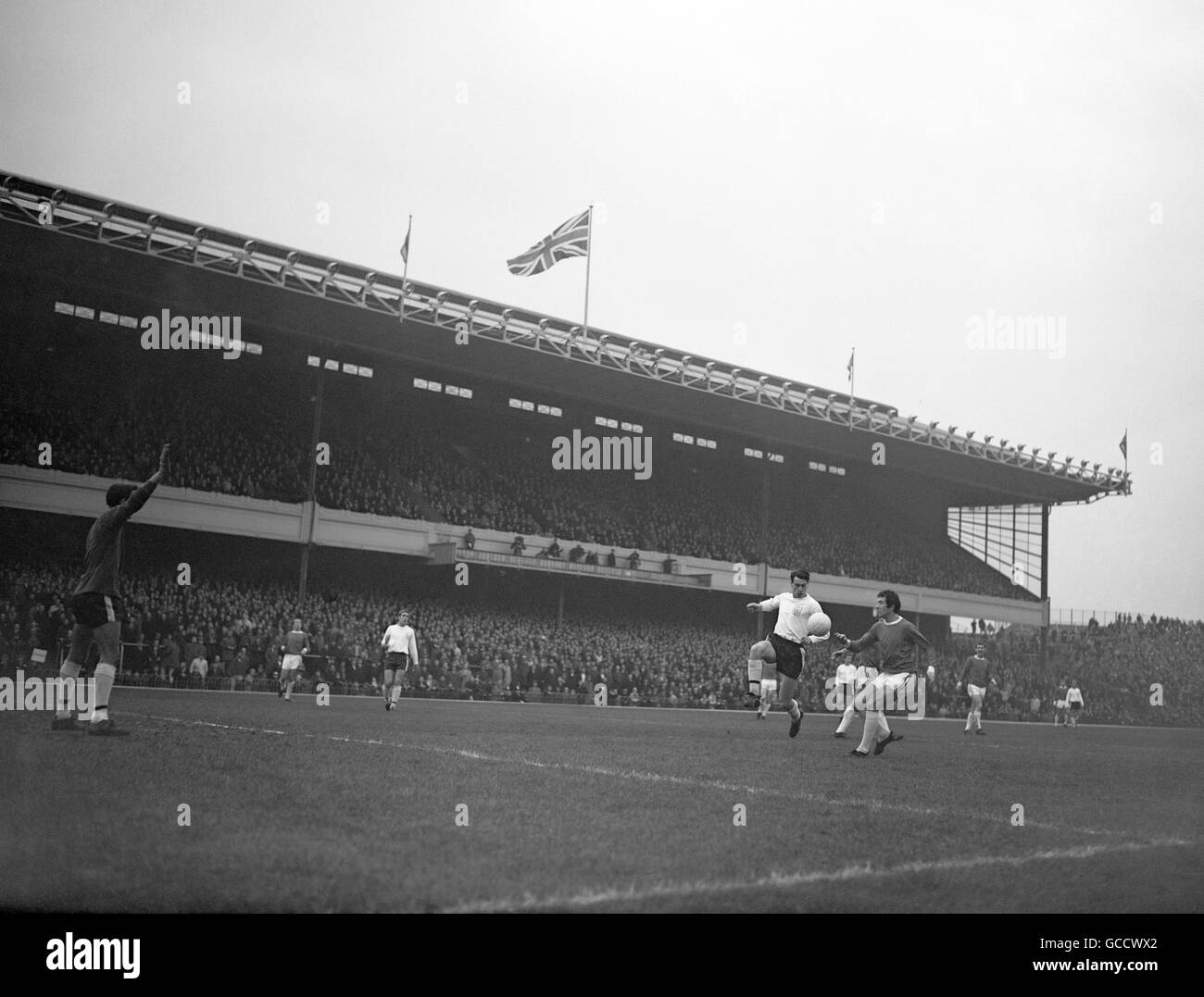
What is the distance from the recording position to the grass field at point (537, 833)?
5258 millimetres

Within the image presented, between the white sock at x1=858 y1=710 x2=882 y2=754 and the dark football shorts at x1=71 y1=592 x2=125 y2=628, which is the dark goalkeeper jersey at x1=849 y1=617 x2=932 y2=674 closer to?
the white sock at x1=858 y1=710 x2=882 y2=754

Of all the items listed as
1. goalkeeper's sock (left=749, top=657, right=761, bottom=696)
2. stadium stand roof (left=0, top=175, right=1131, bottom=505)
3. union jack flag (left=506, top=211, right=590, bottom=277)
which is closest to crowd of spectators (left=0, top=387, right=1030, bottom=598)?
stadium stand roof (left=0, top=175, right=1131, bottom=505)

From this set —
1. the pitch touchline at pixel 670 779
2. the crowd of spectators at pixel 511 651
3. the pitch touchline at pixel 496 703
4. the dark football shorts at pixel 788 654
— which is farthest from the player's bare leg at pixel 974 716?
the pitch touchline at pixel 670 779

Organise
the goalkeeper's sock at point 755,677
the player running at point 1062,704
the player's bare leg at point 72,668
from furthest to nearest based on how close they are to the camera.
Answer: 1. the player running at point 1062,704
2. the goalkeeper's sock at point 755,677
3. the player's bare leg at point 72,668

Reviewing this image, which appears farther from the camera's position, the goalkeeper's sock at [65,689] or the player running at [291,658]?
the player running at [291,658]

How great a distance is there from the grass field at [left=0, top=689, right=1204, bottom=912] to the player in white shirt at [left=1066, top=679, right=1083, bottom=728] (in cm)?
2645

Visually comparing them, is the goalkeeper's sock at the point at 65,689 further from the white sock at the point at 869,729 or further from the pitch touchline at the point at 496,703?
the pitch touchline at the point at 496,703

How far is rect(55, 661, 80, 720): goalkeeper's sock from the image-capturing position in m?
10.1

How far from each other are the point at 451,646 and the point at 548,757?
19.8 m

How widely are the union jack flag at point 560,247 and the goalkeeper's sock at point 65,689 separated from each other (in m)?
21.1

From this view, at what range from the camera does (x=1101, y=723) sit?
38812 millimetres
